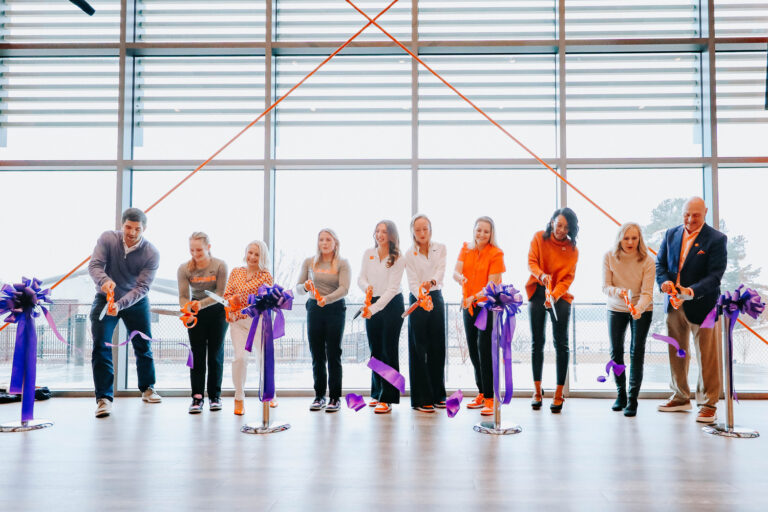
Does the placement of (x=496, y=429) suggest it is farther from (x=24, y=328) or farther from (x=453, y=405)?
(x=24, y=328)

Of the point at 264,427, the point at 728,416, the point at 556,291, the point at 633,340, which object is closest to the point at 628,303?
the point at 633,340

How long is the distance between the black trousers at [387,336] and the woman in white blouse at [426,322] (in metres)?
0.10

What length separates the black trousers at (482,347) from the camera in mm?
3549

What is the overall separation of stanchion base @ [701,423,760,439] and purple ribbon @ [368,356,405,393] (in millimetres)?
1749

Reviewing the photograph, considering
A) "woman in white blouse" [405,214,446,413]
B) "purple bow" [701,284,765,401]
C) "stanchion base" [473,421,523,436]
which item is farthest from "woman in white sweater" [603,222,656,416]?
"woman in white blouse" [405,214,446,413]

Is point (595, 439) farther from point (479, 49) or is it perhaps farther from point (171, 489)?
point (479, 49)

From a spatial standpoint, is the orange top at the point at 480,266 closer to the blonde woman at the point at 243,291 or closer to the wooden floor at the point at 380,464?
the wooden floor at the point at 380,464

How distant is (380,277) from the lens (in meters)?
3.62

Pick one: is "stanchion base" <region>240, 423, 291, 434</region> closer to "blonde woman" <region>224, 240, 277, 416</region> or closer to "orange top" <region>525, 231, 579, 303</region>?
"blonde woman" <region>224, 240, 277, 416</region>

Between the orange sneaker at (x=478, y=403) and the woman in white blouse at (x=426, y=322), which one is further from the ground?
the woman in white blouse at (x=426, y=322)

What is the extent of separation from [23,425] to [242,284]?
1.46 meters

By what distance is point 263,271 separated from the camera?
12.0ft

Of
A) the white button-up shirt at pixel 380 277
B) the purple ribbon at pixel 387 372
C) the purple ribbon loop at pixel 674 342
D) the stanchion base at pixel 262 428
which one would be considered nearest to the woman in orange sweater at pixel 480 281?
the white button-up shirt at pixel 380 277

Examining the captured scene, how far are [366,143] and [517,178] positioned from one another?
4.19 feet
